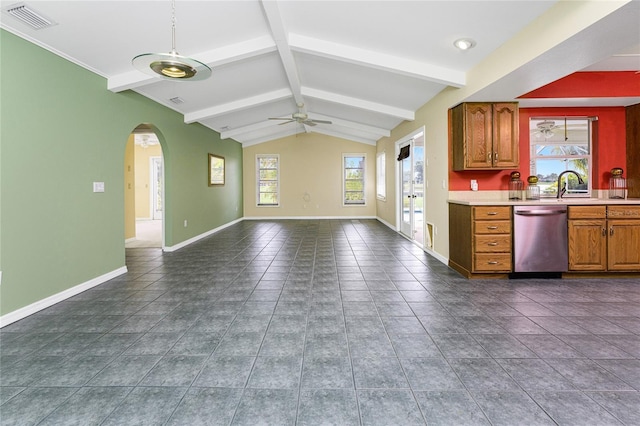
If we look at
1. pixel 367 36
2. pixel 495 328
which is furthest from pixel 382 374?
pixel 367 36

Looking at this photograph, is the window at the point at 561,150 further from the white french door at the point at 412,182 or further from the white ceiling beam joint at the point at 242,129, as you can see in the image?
the white ceiling beam joint at the point at 242,129

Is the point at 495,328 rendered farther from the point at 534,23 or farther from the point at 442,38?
the point at 442,38

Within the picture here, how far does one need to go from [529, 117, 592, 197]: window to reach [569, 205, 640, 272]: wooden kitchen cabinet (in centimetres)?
84

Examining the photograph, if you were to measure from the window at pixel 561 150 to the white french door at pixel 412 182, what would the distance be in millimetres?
1847

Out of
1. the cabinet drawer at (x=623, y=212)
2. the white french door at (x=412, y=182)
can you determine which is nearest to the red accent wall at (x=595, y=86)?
the cabinet drawer at (x=623, y=212)

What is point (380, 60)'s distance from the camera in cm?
413

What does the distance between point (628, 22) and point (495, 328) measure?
2.26 meters

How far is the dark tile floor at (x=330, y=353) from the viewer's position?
163 centimetres

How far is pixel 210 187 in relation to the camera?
797 centimetres

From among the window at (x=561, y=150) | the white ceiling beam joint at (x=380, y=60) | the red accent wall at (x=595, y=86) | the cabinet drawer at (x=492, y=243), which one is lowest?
the cabinet drawer at (x=492, y=243)

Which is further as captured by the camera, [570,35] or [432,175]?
[432,175]

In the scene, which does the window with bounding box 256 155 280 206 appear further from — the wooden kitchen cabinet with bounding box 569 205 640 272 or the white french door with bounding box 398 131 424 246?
the wooden kitchen cabinet with bounding box 569 205 640 272

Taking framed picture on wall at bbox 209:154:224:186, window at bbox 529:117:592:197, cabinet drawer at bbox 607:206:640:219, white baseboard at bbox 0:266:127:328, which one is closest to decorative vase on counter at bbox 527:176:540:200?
window at bbox 529:117:592:197

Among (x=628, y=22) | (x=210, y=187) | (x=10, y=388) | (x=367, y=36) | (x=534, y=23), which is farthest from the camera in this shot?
(x=210, y=187)
